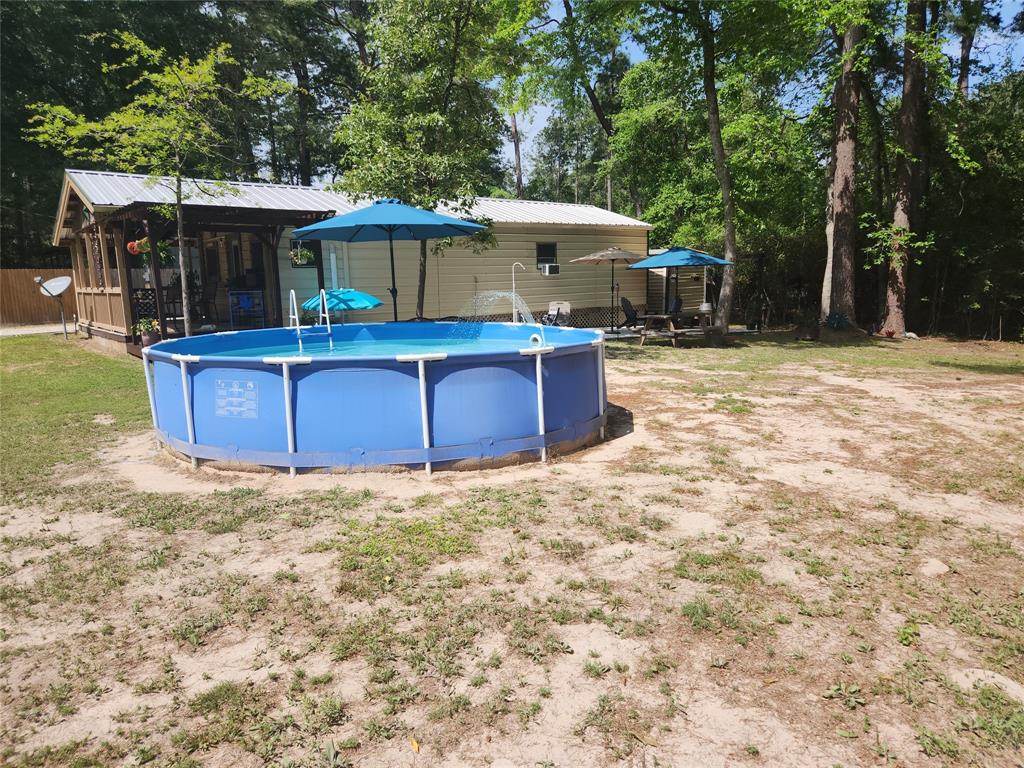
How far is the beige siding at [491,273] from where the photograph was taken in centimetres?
1498

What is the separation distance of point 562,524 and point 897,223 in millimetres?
15168

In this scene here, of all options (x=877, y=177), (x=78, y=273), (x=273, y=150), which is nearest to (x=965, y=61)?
(x=877, y=177)

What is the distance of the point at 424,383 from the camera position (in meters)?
4.83

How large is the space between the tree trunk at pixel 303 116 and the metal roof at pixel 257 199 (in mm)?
14847

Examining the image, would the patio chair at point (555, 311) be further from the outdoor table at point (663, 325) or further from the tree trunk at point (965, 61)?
the tree trunk at point (965, 61)

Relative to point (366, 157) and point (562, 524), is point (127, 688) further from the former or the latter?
point (366, 157)

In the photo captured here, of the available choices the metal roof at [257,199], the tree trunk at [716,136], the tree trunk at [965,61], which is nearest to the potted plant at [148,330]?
the metal roof at [257,199]

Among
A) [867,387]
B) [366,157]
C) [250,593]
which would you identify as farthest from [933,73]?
[250,593]

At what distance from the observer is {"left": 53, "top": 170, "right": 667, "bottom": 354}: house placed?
1256 centimetres

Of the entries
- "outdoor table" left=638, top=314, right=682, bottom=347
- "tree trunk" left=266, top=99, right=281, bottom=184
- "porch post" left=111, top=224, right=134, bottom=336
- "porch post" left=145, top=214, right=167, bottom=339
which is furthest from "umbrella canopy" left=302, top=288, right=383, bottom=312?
"tree trunk" left=266, top=99, right=281, bottom=184

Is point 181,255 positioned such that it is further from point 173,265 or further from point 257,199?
point 173,265

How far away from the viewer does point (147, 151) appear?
1056 centimetres

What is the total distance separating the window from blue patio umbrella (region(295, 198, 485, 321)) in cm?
740

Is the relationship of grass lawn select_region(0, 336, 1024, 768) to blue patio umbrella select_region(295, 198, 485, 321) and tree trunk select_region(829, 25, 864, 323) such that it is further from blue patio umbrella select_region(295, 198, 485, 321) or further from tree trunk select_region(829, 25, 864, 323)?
tree trunk select_region(829, 25, 864, 323)
